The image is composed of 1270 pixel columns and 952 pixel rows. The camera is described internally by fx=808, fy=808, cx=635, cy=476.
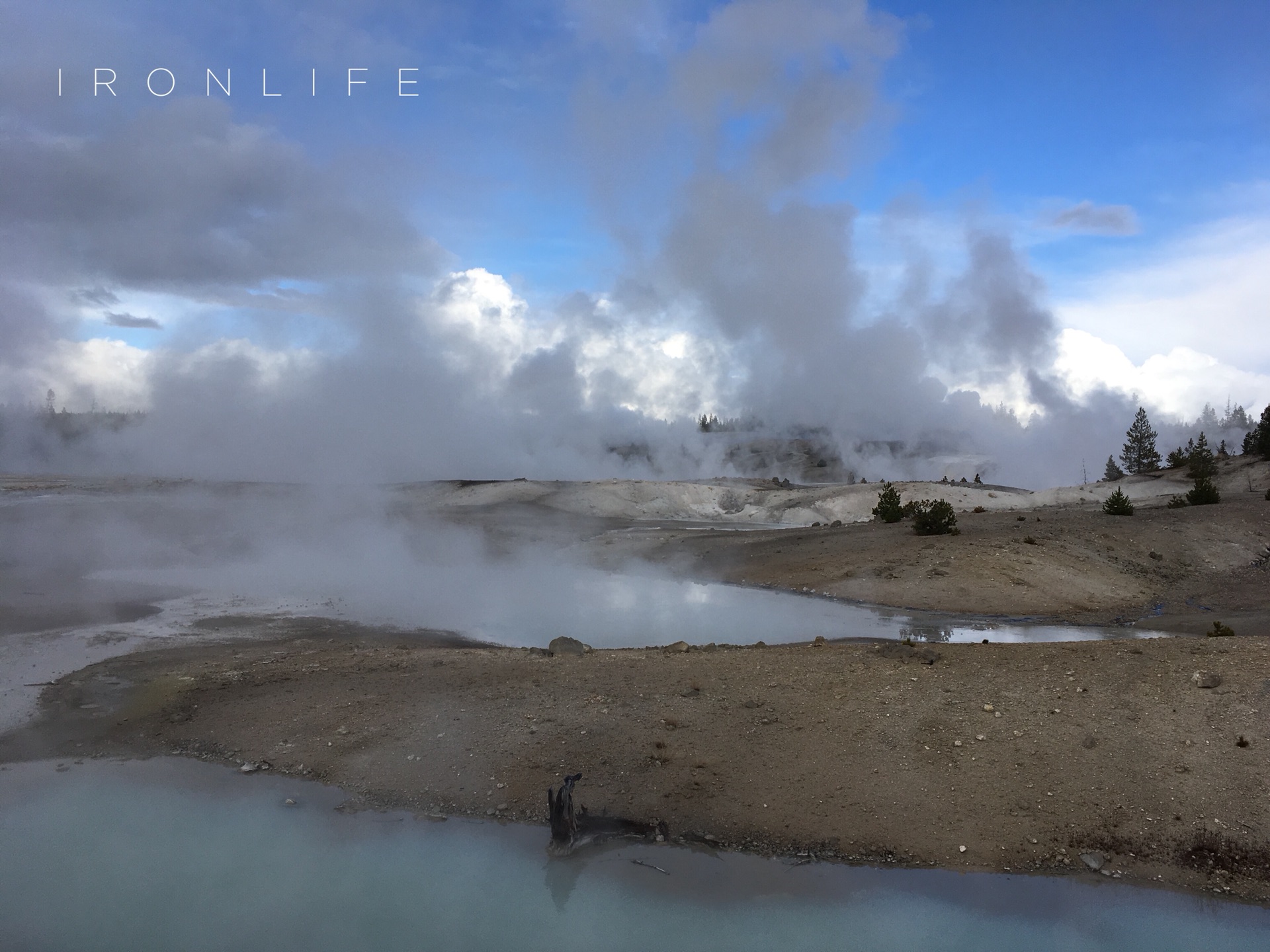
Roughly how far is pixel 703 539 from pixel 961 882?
21845mm

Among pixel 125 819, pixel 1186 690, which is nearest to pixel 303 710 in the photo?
pixel 125 819

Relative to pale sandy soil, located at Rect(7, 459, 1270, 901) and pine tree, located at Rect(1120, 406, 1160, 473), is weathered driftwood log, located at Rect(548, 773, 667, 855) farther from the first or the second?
pine tree, located at Rect(1120, 406, 1160, 473)

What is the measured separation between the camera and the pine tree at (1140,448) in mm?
48406

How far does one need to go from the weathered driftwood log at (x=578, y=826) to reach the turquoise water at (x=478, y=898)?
18 centimetres

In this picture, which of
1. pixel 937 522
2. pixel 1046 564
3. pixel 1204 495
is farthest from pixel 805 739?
pixel 1204 495

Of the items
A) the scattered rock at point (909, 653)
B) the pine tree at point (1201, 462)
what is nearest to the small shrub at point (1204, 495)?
the pine tree at point (1201, 462)

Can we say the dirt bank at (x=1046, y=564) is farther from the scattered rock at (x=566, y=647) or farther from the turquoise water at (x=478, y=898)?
the turquoise water at (x=478, y=898)

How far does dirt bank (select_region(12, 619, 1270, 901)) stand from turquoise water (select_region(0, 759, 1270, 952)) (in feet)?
1.31

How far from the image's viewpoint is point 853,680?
9.73m

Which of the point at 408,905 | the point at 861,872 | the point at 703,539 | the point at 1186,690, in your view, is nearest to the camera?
the point at 408,905

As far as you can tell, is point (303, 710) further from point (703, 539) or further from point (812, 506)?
point (812, 506)

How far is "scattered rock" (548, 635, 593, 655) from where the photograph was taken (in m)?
11.4

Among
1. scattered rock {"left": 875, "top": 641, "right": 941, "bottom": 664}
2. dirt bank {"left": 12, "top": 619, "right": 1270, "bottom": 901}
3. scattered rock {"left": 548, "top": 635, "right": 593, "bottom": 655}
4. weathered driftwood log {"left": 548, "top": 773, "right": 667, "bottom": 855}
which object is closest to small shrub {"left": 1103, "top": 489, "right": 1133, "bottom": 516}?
dirt bank {"left": 12, "top": 619, "right": 1270, "bottom": 901}

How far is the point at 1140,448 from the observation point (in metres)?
48.8
